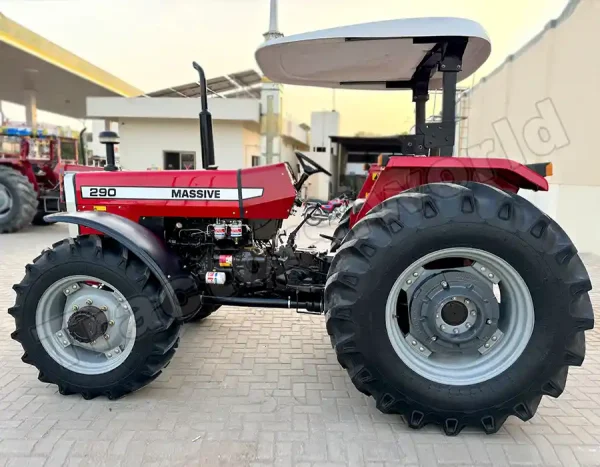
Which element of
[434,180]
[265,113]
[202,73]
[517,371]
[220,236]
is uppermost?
[265,113]

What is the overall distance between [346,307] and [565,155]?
23.6ft

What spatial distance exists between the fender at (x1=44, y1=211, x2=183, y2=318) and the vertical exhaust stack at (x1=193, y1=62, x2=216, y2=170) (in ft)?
2.20

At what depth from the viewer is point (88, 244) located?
8.45 feet

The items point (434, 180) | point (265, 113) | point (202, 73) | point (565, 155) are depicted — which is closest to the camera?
point (434, 180)

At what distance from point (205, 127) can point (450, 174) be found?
1653 millimetres

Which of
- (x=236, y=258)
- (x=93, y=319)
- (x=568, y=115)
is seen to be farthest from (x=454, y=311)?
(x=568, y=115)

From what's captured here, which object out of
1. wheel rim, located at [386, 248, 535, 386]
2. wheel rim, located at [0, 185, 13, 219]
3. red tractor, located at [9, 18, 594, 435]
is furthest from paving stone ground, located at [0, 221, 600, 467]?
Answer: wheel rim, located at [0, 185, 13, 219]

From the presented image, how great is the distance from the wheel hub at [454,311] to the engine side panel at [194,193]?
1.08 metres

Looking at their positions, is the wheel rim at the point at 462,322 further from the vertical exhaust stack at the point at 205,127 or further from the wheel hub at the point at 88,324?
the wheel hub at the point at 88,324

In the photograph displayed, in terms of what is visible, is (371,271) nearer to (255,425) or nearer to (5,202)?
(255,425)

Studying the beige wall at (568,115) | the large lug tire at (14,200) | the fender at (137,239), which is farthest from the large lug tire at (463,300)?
the large lug tire at (14,200)

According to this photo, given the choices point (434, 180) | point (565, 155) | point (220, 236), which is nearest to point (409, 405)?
point (434, 180)

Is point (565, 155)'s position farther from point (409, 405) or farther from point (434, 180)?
point (409, 405)

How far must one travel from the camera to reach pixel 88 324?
2.64 m
